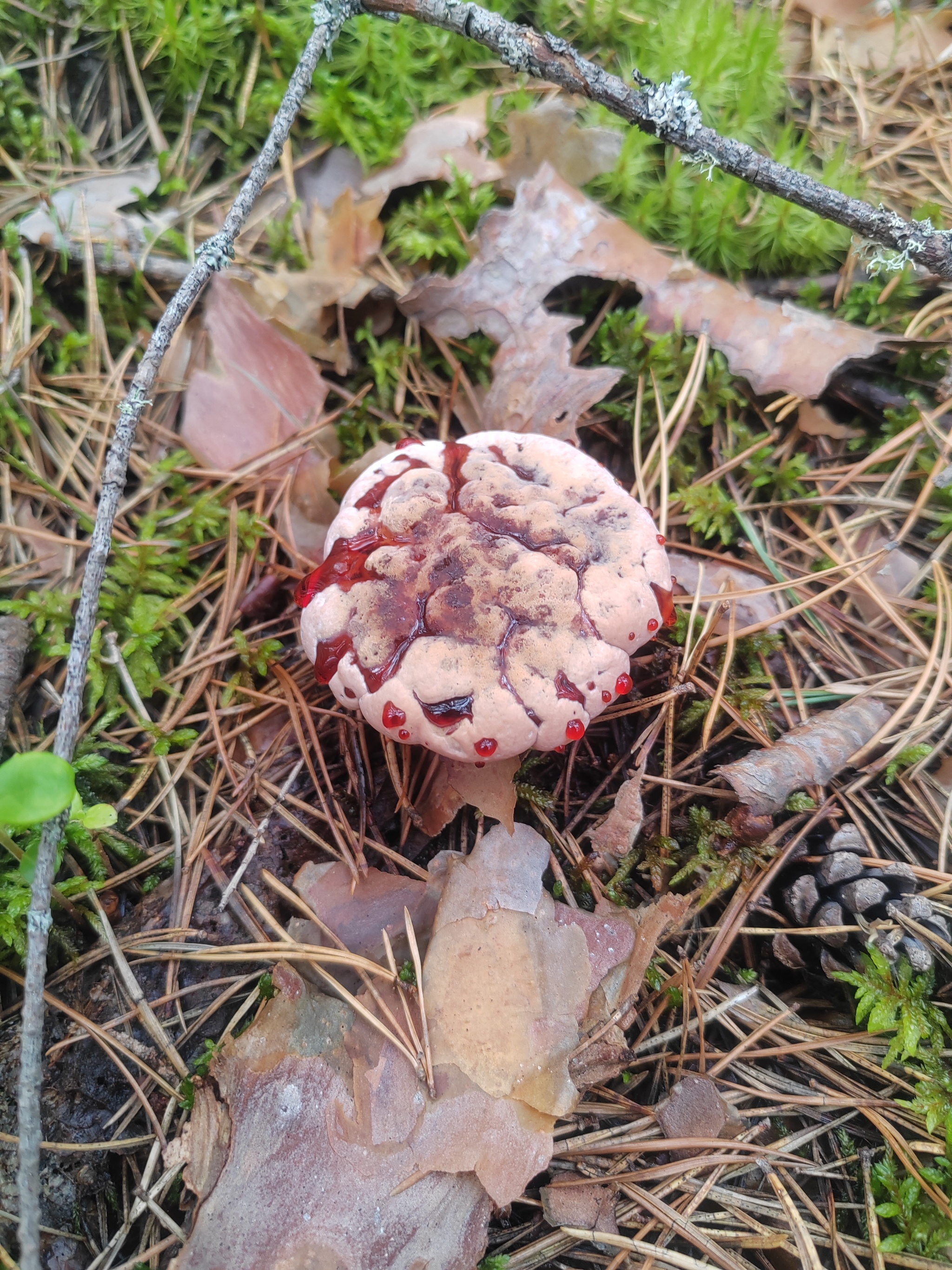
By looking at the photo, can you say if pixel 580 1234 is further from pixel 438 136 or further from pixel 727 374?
pixel 438 136

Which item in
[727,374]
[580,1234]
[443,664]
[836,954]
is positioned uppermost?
[727,374]

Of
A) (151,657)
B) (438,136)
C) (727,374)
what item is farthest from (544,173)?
(151,657)

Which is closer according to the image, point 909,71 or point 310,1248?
point 310,1248

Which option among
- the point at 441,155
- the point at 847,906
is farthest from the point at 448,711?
the point at 441,155

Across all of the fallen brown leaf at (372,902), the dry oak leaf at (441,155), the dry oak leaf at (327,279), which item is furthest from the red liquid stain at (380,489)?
the dry oak leaf at (441,155)

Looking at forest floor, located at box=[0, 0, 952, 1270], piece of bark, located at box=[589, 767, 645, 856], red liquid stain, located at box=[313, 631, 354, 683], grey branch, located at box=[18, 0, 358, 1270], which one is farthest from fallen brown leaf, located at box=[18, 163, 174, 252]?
piece of bark, located at box=[589, 767, 645, 856]

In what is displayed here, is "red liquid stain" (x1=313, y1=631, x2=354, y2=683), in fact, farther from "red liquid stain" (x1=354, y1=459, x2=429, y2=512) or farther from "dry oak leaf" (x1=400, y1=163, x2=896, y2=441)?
"dry oak leaf" (x1=400, y1=163, x2=896, y2=441)

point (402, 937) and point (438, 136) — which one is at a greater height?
point (438, 136)
